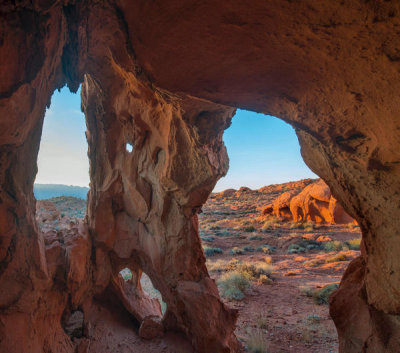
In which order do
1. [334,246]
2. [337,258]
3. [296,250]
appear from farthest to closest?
1. [296,250]
2. [334,246]
3. [337,258]

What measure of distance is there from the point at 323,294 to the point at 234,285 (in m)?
3.24

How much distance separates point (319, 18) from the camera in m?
1.92

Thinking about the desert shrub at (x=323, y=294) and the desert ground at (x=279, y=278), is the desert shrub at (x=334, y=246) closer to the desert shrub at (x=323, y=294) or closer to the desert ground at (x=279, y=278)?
the desert ground at (x=279, y=278)

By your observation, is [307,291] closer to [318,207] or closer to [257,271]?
[257,271]

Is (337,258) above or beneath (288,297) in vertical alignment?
above

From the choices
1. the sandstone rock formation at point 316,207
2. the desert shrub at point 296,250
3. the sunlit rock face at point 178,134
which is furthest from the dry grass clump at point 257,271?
the sandstone rock formation at point 316,207

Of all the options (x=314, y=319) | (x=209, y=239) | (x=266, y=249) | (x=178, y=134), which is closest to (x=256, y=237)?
(x=266, y=249)

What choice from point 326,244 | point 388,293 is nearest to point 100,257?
point 388,293

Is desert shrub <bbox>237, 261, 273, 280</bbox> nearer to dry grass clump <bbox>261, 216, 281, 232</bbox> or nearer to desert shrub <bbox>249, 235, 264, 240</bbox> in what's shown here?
desert shrub <bbox>249, 235, 264, 240</bbox>

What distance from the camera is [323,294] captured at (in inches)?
337

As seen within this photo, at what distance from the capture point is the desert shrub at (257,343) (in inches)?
232

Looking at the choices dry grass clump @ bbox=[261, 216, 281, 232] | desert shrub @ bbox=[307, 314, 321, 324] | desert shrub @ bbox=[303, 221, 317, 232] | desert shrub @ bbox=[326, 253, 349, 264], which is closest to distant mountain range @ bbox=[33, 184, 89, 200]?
dry grass clump @ bbox=[261, 216, 281, 232]

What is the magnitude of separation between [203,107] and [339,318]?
14.6ft

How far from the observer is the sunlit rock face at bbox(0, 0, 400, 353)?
2160 millimetres
